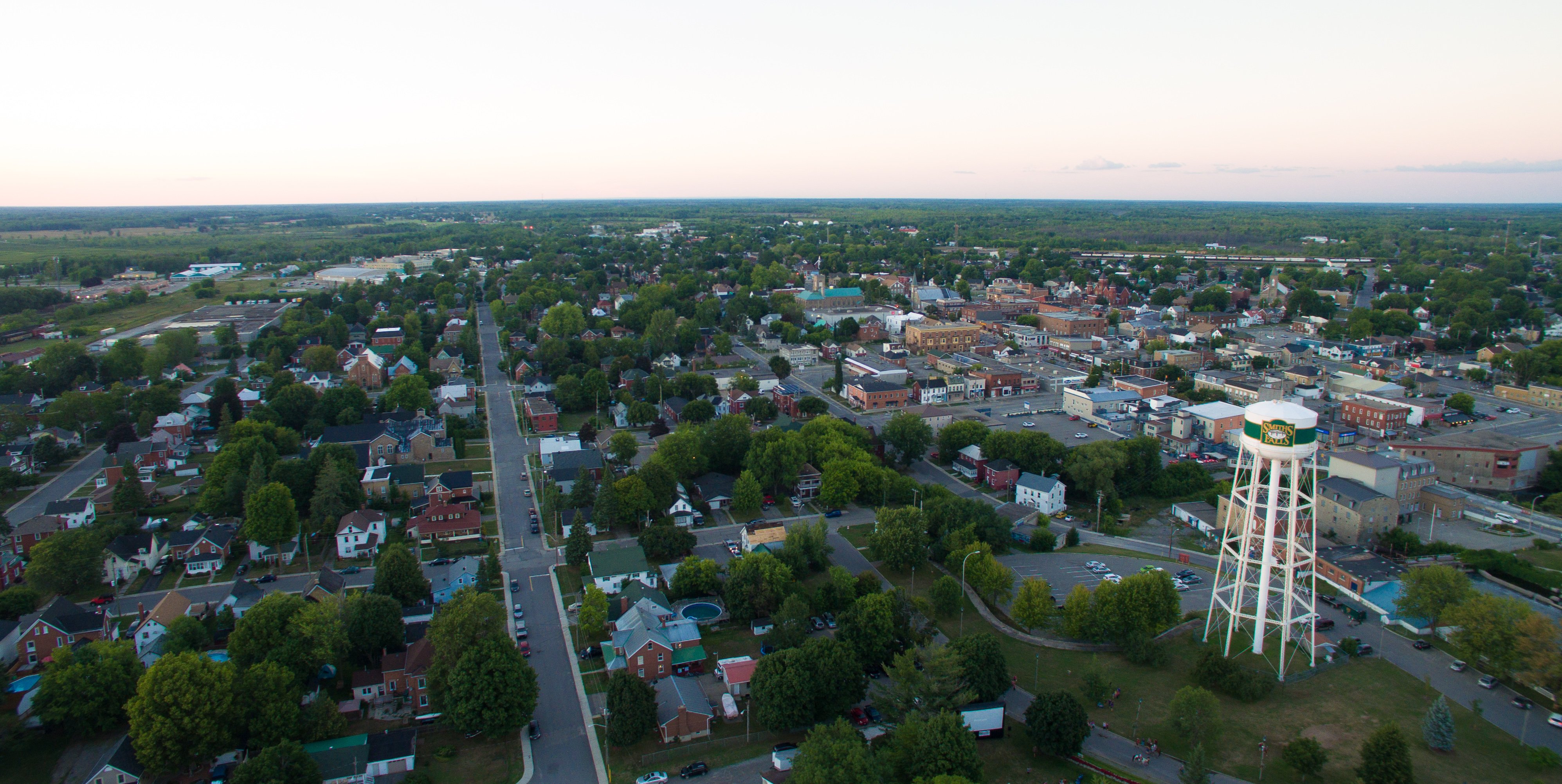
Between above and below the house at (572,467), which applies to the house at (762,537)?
below

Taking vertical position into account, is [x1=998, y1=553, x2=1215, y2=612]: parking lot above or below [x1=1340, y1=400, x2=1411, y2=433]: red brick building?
below

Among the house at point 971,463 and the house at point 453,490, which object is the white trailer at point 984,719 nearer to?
the house at point 971,463

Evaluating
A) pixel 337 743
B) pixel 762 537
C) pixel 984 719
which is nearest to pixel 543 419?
pixel 762 537

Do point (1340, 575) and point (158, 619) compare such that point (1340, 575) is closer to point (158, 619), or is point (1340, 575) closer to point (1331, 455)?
point (1331, 455)

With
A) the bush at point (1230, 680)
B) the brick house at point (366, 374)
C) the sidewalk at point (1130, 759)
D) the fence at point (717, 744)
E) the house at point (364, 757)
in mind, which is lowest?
the sidewalk at point (1130, 759)

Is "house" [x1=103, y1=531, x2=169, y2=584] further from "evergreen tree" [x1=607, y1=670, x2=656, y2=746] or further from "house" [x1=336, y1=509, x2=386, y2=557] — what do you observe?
"evergreen tree" [x1=607, y1=670, x2=656, y2=746]

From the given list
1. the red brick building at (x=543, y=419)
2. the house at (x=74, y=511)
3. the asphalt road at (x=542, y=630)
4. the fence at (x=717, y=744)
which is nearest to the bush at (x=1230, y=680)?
the fence at (x=717, y=744)

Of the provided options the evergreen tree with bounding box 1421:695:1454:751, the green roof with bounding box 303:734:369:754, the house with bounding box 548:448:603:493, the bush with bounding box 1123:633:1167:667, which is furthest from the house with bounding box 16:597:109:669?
the evergreen tree with bounding box 1421:695:1454:751
